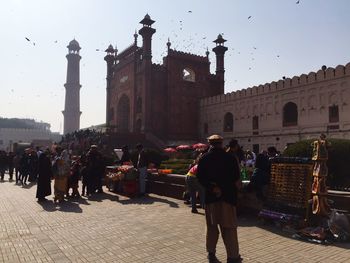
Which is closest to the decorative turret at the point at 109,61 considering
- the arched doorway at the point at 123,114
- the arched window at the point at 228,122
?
the arched doorway at the point at 123,114

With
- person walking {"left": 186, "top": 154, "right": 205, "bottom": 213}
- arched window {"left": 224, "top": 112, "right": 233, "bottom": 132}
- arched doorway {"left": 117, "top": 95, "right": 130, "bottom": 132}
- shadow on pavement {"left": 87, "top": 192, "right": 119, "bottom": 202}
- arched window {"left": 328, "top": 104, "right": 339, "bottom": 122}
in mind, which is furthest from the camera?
arched doorway {"left": 117, "top": 95, "right": 130, "bottom": 132}

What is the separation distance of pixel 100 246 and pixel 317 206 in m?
4.11

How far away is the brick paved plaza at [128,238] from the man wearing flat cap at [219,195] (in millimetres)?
462

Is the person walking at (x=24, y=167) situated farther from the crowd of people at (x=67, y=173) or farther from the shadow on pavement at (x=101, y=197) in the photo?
the shadow on pavement at (x=101, y=197)

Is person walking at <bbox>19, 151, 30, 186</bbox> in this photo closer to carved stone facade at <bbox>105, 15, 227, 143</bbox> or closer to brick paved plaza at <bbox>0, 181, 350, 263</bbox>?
brick paved plaza at <bbox>0, 181, 350, 263</bbox>

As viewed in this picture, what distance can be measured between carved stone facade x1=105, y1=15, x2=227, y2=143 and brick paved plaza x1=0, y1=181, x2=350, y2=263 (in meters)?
28.8

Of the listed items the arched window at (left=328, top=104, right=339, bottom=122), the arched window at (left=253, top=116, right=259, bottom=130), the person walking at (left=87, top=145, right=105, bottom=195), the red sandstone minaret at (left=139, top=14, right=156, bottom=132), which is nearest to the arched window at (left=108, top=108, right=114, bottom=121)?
the red sandstone minaret at (left=139, top=14, right=156, bottom=132)

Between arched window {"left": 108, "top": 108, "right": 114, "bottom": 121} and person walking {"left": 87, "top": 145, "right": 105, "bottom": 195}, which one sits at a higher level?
arched window {"left": 108, "top": 108, "right": 114, "bottom": 121}

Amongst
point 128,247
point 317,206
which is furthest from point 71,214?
point 317,206

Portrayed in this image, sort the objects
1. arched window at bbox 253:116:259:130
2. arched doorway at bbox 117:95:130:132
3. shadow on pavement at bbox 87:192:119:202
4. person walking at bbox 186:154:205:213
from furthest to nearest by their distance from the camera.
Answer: arched doorway at bbox 117:95:130:132 → arched window at bbox 253:116:259:130 → shadow on pavement at bbox 87:192:119:202 → person walking at bbox 186:154:205:213

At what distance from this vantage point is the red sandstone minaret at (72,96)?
324 feet

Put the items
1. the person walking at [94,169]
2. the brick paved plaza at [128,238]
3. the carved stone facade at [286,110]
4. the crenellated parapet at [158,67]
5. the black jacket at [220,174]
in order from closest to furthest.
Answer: the black jacket at [220,174] → the brick paved plaza at [128,238] → the person walking at [94,169] → the carved stone facade at [286,110] → the crenellated parapet at [158,67]

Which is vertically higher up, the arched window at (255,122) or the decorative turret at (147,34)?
the decorative turret at (147,34)

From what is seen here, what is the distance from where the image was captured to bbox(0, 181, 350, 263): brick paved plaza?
18.1ft
